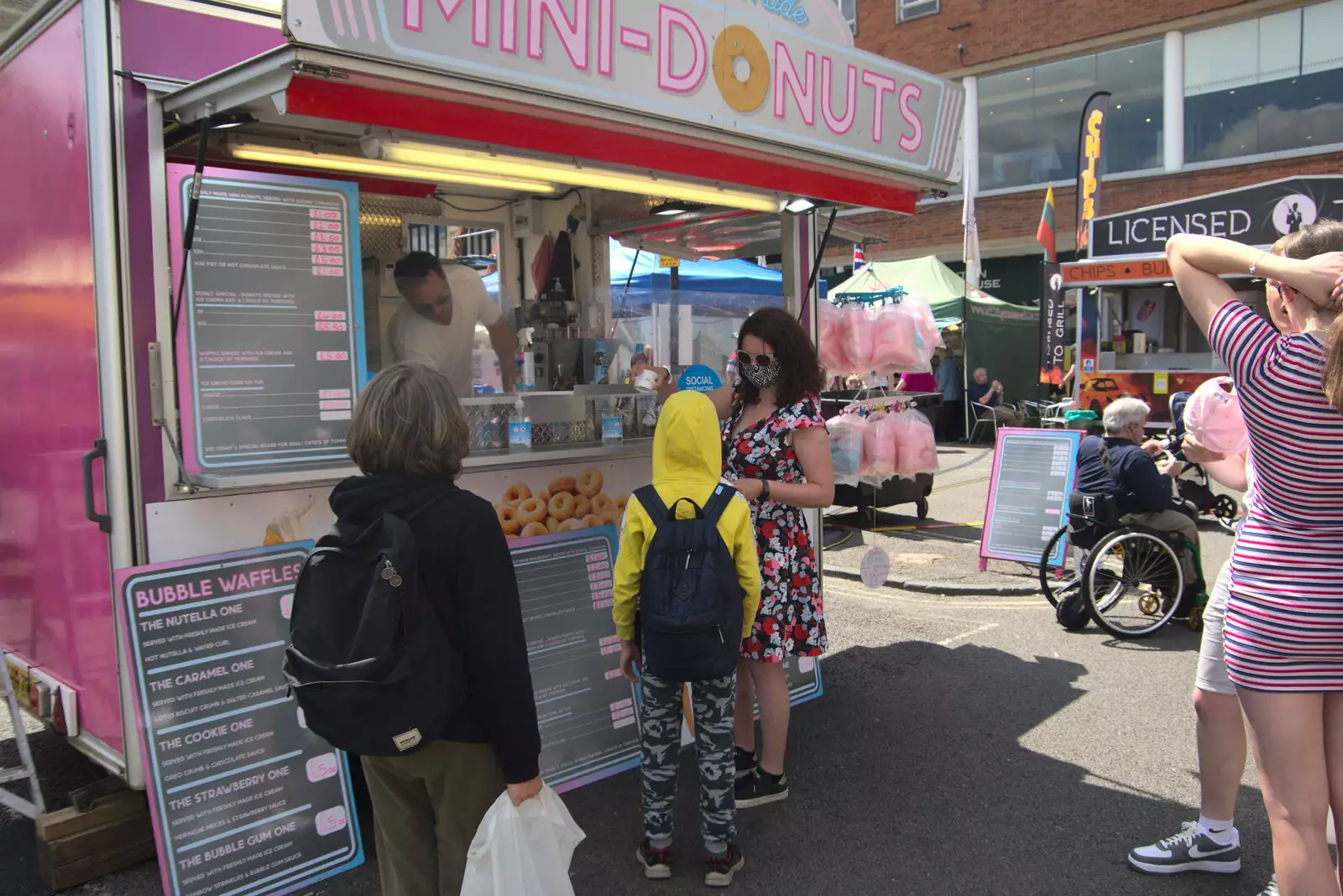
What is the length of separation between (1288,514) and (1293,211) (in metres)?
12.9

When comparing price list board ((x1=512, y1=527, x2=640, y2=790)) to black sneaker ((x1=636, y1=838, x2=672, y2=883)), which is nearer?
black sneaker ((x1=636, y1=838, x2=672, y2=883))

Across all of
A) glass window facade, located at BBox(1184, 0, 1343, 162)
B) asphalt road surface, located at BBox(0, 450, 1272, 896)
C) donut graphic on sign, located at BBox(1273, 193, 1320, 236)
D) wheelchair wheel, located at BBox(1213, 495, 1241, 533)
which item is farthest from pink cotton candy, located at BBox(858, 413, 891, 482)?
glass window facade, located at BBox(1184, 0, 1343, 162)

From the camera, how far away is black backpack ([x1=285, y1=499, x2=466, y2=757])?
196cm

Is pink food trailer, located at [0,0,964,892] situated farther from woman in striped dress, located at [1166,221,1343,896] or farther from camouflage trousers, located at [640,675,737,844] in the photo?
woman in striped dress, located at [1166,221,1343,896]

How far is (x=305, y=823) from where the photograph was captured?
324cm

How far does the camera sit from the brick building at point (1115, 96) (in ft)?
58.5

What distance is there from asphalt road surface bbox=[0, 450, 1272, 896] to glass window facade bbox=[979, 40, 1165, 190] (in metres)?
16.7

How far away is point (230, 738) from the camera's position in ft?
10.2

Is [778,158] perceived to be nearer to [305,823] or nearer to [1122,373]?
[305,823]

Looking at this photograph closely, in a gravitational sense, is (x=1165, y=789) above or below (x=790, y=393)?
below

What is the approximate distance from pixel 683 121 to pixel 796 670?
2784 millimetres

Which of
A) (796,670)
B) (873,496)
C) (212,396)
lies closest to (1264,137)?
(873,496)

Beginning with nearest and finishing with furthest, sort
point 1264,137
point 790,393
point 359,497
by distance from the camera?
point 359,497
point 790,393
point 1264,137

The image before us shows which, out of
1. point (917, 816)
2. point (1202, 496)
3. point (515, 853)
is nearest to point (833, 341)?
point (917, 816)
